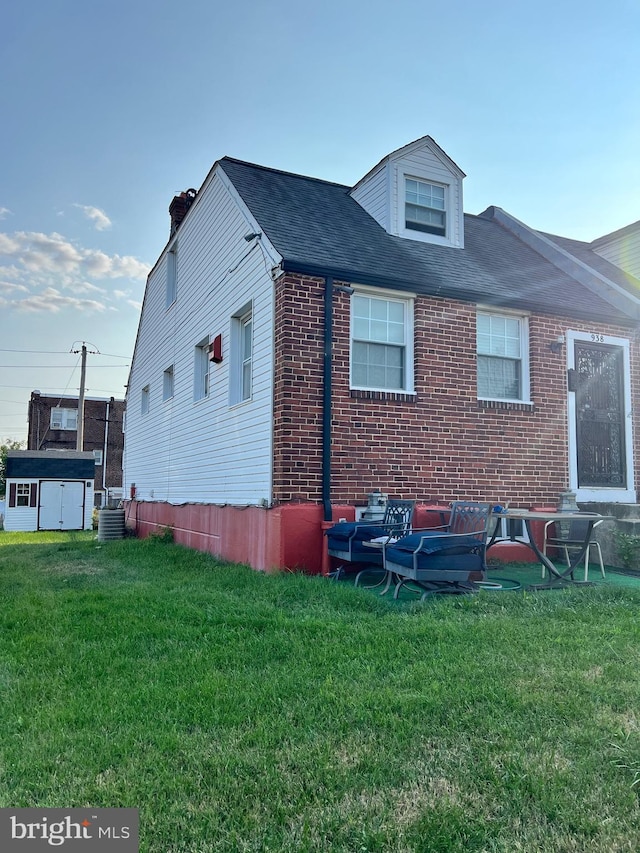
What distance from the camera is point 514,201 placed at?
13.0 metres

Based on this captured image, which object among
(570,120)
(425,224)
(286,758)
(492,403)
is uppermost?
(570,120)

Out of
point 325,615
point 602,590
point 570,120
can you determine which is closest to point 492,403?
point 602,590

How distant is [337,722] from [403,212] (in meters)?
8.58

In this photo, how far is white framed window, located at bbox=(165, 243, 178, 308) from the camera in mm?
13766

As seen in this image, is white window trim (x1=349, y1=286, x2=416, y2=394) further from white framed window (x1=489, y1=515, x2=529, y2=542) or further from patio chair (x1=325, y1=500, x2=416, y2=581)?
white framed window (x1=489, y1=515, x2=529, y2=542)

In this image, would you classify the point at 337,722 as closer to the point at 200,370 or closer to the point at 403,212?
the point at 403,212

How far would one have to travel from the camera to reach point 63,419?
36.8 metres

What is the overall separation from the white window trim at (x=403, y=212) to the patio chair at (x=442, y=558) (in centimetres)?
543

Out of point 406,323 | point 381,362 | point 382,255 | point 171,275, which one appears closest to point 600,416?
point 406,323

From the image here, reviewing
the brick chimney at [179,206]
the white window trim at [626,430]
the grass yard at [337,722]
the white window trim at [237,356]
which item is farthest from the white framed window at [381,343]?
the brick chimney at [179,206]

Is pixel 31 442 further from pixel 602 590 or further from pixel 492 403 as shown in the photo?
pixel 602 590

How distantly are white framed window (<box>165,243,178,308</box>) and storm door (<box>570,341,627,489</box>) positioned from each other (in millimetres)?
8965

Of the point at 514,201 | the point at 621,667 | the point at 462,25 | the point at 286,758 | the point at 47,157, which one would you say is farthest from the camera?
the point at 514,201

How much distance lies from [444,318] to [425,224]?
2486 mm
